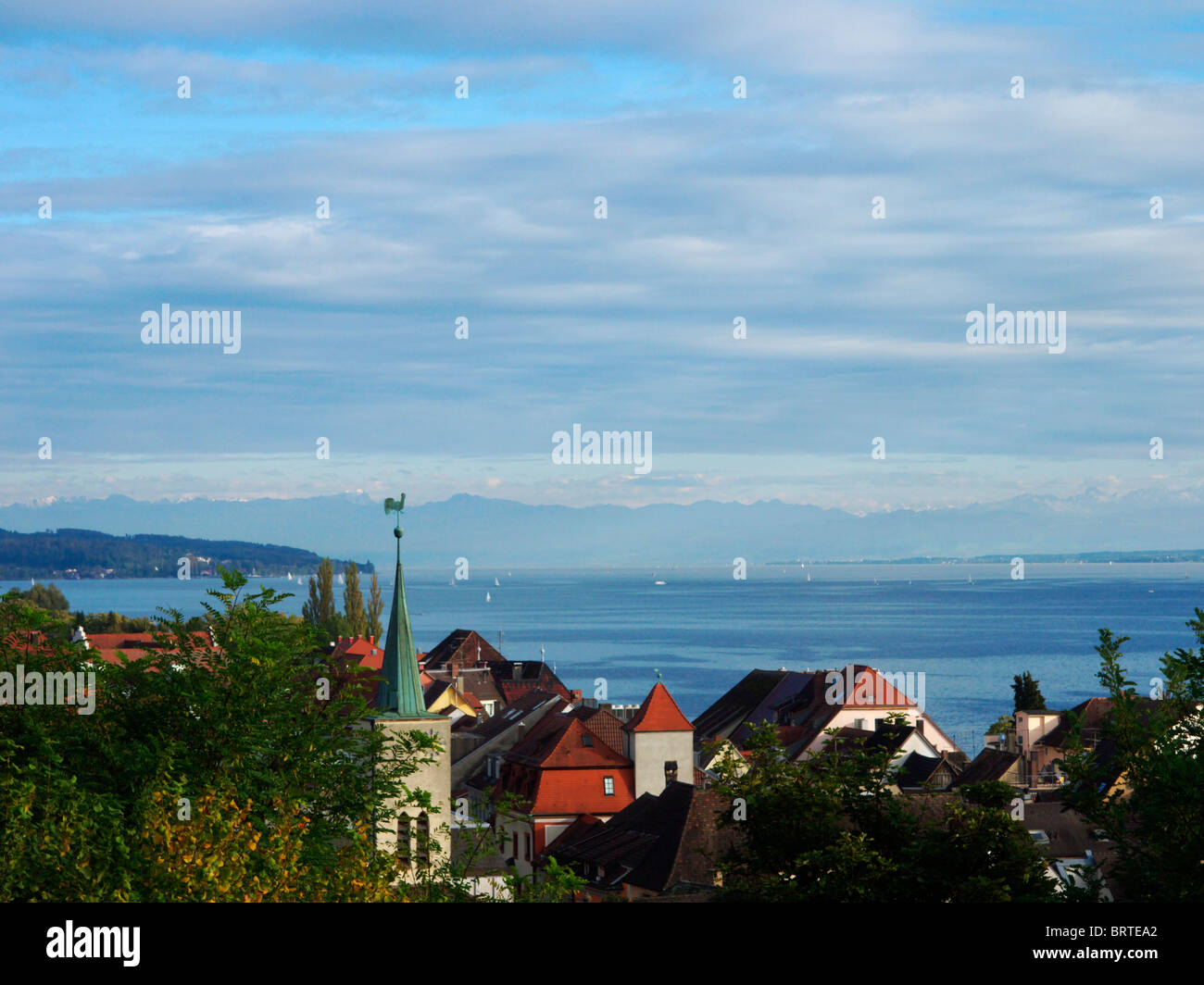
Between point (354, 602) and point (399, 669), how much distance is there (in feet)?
318

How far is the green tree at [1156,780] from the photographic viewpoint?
12.7m

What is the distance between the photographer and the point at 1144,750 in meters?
14.6

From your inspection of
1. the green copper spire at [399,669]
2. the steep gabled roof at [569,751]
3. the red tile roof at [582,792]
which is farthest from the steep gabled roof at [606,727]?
the green copper spire at [399,669]

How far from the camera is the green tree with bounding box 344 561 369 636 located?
13188 cm

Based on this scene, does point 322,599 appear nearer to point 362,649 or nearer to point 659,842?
point 362,649

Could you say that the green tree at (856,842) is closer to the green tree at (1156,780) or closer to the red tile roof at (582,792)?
the green tree at (1156,780)

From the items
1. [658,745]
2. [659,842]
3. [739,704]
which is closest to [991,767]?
[658,745]

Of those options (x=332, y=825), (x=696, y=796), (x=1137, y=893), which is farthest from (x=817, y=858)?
(x=696, y=796)

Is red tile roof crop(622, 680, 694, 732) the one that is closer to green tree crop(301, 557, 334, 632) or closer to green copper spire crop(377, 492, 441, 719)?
green copper spire crop(377, 492, 441, 719)

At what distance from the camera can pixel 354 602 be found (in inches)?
5295

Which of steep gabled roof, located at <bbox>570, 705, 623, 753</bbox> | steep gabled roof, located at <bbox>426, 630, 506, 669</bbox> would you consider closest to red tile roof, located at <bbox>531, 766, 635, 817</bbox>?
steep gabled roof, located at <bbox>570, 705, 623, 753</bbox>

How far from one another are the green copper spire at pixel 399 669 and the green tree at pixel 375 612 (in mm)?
92228

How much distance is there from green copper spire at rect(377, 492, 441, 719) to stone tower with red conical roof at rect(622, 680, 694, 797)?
23.8 metres
